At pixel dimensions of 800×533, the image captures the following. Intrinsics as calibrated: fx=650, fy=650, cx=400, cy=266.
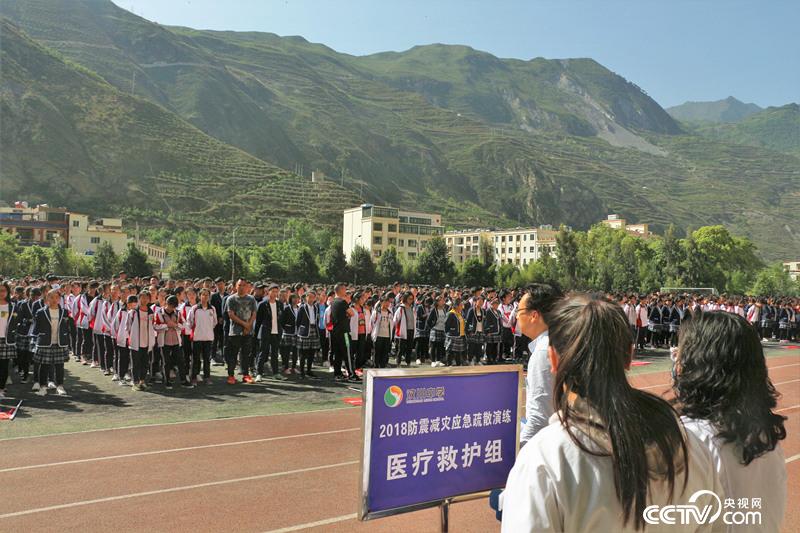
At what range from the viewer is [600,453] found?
Answer: 1.89 m

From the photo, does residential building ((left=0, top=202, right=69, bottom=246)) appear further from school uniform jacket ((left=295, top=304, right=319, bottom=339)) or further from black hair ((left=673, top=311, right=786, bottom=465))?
black hair ((left=673, top=311, right=786, bottom=465))

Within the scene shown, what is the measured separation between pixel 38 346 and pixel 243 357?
12.4 feet

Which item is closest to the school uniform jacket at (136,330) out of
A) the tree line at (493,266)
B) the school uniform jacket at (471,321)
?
the school uniform jacket at (471,321)

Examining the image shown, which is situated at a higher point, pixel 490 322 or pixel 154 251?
pixel 154 251

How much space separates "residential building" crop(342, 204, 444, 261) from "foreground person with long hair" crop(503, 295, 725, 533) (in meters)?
115

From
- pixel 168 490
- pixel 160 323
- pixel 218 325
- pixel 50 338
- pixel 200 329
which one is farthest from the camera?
pixel 218 325

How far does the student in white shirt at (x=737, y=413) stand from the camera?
2.48 m

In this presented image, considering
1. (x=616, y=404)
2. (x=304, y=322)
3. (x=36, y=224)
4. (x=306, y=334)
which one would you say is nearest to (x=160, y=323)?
→ (x=304, y=322)

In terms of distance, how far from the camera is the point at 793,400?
42.8 feet

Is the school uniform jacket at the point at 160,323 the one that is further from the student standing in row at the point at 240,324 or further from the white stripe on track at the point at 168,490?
the white stripe on track at the point at 168,490

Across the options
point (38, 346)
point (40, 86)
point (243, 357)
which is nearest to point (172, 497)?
point (38, 346)

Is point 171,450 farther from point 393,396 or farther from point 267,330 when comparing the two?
point 267,330

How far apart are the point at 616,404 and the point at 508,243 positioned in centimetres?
13960

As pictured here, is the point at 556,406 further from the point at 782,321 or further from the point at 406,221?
the point at 406,221
